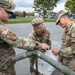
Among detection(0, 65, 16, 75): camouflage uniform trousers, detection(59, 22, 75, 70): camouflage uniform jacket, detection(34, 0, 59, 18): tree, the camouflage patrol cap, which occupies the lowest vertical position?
detection(34, 0, 59, 18): tree

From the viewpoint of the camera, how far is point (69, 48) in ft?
11.6

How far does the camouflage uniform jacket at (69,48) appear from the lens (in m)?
3.54

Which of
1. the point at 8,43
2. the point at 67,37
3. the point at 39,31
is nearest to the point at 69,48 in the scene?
the point at 67,37

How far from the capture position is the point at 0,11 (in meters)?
3.10

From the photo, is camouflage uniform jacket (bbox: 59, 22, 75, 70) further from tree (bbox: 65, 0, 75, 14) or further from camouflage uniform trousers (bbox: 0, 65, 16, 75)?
tree (bbox: 65, 0, 75, 14)

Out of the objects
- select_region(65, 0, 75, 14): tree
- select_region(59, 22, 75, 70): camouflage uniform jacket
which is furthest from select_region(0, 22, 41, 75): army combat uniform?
select_region(65, 0, 75, 14): tree

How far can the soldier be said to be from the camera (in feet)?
9.31

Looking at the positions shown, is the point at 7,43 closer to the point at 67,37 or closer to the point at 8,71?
the point at 8,71

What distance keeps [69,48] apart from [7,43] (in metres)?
0.88

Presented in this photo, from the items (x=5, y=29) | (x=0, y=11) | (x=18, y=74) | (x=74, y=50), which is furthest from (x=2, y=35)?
(x=18, y=74)

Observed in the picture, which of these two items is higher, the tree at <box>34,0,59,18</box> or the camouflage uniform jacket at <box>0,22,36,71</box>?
the camouflage uniform jacket at <box>0,22,36,71</box>

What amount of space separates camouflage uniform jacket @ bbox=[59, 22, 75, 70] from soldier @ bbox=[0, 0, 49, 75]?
71 cm

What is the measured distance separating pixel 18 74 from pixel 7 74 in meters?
3.40

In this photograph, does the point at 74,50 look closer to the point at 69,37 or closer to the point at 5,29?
the point at 69,37
